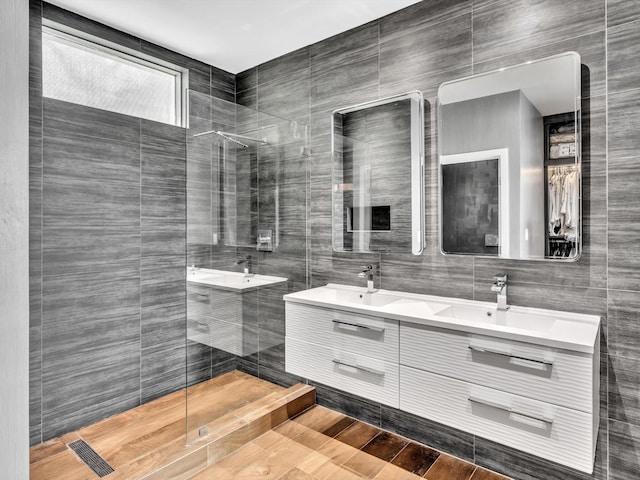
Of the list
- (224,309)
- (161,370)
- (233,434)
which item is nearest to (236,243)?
(224,309)

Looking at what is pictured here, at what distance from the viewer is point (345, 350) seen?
2133 mm

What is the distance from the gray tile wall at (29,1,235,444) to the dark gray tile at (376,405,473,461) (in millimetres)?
1570

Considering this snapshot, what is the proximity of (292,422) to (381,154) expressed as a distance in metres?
1.83

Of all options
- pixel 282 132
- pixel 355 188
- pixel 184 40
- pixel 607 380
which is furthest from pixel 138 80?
pixel 607 380

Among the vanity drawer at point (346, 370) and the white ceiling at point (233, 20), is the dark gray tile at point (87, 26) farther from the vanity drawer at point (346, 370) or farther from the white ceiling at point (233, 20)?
the vanity drawer at point (346, 370)

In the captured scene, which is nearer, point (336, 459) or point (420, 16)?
point (336, 459)

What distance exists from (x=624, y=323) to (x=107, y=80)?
3.24 metres

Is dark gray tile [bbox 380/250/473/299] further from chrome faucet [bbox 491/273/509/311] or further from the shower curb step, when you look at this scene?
the shower curb step

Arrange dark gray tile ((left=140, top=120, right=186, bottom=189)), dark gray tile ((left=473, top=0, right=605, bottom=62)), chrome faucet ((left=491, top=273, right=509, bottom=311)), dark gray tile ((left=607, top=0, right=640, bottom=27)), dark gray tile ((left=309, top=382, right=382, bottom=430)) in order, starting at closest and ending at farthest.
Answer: dark gray tile ((left=607, top=0, right=640, bottom=27)) < dark gray tile ((left=473, top=0, right=605, bottom=62)) < chrome faucet ((left=491, top=273, right=509, bottom=311)) < dark gray tile ((left=309, top=382, right=382, bottom=430)) < dark gray tile ((left=140, top=120, right=186, bottom=189))

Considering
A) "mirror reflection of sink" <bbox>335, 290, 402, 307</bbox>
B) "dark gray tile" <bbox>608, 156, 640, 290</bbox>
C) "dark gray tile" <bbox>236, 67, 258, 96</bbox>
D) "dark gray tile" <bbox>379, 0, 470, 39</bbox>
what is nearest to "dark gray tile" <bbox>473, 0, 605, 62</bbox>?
"dark gray tile" <bbox>379, 0, 470, 39</bbox>

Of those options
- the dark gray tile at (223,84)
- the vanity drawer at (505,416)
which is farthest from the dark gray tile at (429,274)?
the dark gray tile at (223,84)

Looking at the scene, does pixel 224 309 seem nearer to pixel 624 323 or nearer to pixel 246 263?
pixel 246 263

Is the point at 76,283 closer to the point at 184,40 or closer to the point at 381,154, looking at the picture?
the point at 184,40

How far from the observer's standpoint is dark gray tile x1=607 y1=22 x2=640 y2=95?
166cm
